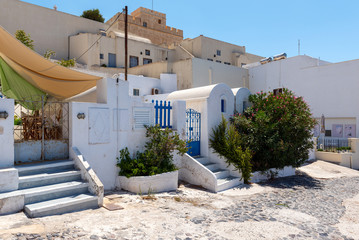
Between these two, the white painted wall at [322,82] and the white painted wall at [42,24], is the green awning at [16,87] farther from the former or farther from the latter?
the white painted wall at [42,24]

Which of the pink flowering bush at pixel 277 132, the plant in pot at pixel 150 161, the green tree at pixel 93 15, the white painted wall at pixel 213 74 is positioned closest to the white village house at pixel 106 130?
the white painted wall at pixel 213 74

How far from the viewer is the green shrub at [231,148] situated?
10.4 m

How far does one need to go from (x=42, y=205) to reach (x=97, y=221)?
129cm

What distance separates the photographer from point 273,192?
950 centimetres

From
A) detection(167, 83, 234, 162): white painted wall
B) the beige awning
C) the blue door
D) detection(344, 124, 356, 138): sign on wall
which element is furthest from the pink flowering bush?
the blue door

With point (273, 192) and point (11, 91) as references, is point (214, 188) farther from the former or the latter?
point (11, 91)

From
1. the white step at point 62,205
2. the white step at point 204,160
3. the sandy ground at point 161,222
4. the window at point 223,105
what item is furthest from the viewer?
the window at point 223,105

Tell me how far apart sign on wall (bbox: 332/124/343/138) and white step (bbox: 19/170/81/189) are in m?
20.4

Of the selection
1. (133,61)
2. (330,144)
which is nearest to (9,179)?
(330,144)

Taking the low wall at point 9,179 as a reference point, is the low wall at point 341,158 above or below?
below

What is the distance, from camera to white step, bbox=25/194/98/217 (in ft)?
18.2

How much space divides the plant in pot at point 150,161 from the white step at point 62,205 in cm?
179

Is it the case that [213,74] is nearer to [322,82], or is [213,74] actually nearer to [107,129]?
[322,82]

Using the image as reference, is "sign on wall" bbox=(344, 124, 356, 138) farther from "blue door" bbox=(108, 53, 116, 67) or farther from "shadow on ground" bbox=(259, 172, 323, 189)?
"blue door" bbox=(108, 53, 116, 67)
